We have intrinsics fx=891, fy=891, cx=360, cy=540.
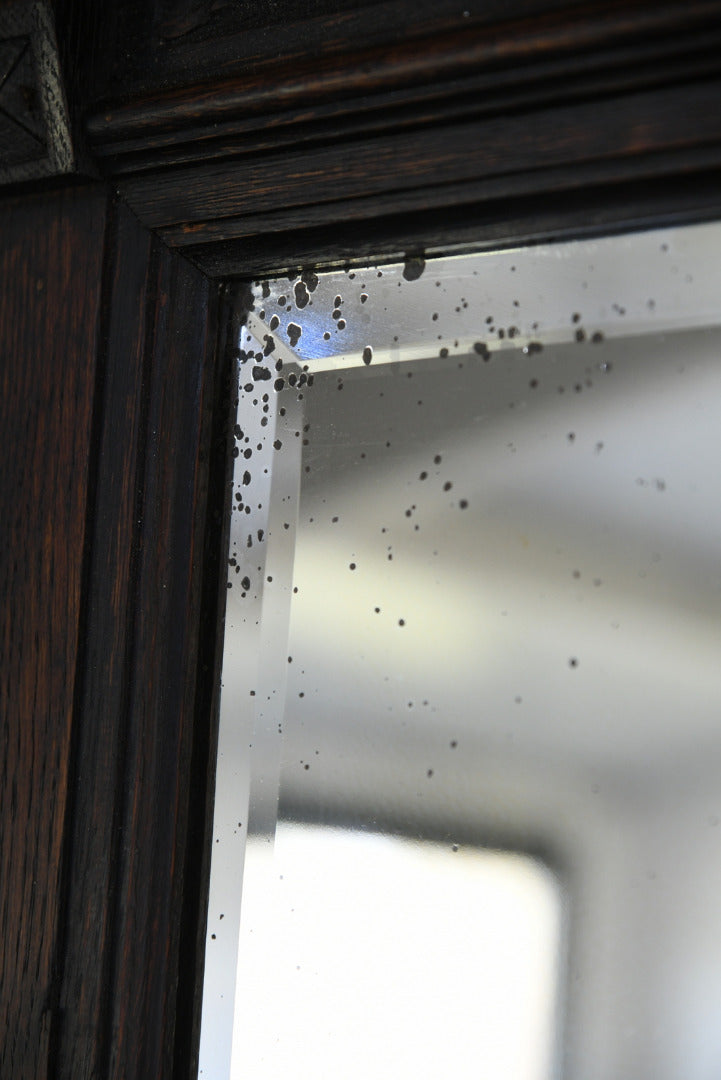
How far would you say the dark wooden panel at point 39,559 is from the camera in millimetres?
501

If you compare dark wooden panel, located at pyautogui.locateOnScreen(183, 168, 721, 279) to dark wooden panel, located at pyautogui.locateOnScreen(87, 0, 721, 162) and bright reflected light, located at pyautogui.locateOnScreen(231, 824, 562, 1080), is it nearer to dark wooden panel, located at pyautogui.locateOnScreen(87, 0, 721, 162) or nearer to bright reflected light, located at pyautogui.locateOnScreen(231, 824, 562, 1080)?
dark wooden panel, located at pyautogui.locateOnScreen(87, 0, 721, 162)

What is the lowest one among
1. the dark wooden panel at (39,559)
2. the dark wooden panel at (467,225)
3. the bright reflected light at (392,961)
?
the bright reflected light at (392,961)

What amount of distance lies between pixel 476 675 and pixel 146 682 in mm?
184

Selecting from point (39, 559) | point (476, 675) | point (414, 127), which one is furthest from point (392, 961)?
point (414, 127)

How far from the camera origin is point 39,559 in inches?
20.6

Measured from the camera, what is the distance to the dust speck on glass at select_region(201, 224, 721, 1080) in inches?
16.0

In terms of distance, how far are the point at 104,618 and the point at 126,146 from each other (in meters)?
0.26

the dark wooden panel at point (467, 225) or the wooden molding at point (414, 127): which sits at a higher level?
the wooden molding at point (414, 127)

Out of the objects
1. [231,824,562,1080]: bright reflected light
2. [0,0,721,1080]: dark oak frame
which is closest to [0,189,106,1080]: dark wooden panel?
[0,0,721,1080]: dark oak frame

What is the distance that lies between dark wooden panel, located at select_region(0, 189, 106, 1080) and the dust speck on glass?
9 cm

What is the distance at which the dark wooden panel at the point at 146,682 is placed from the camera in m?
0.48

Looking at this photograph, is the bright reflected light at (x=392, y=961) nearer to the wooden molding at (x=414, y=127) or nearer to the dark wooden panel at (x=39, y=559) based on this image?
the dark wooden panel at (x=39, y=559)

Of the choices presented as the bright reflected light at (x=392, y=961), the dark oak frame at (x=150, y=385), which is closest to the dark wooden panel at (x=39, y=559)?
the dark oak frame at (x=150, y=385)

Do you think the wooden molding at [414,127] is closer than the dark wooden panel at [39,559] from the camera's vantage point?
Yes
